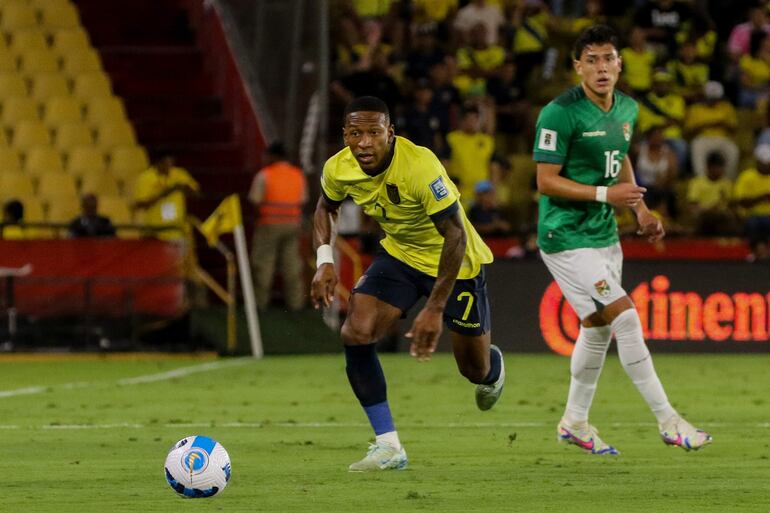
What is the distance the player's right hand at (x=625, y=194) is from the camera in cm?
963

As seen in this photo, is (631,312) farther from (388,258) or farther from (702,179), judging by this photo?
(702,179)

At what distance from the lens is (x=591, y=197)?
9797 mm

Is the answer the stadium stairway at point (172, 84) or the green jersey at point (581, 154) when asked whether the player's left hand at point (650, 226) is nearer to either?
the green jersey at point (581, 154)

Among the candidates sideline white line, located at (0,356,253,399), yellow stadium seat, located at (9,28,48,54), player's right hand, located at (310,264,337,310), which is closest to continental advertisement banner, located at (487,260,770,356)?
sideline white line, located at (0,356,253,399)

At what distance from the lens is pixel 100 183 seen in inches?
869

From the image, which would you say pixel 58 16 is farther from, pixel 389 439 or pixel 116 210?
pixel 389 439

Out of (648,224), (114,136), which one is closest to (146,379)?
(114,136)

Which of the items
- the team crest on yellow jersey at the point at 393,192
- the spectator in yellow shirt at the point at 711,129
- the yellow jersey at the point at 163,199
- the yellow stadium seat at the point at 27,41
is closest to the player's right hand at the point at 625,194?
the team crest on yellow jersey at the point at 393,192

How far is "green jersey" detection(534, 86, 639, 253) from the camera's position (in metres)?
9.97

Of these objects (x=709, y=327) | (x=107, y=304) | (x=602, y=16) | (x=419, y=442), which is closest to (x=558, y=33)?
(x=602, y=16)

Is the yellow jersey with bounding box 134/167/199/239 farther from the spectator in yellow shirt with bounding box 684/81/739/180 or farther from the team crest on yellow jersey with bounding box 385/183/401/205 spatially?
the team crest on yellow jersey with bounding box 385/183/401/205

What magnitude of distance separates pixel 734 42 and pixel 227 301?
32.3ft

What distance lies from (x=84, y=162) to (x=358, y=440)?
1231 centimetres

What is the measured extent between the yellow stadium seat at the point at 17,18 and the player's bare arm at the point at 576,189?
15174 mm
